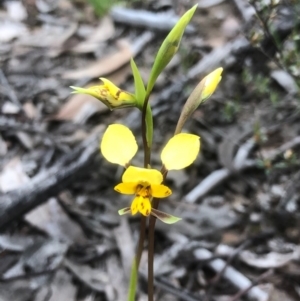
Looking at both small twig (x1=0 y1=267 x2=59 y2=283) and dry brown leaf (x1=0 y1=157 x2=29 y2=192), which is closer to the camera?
small twig (x1=0 y1=267 x2=59 y2=283)

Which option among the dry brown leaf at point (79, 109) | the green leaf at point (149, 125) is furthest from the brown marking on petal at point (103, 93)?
the dry brown leaf at point (79, 109)

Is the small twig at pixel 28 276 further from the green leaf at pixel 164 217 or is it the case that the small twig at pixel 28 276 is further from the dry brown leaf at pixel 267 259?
the green leaf at pixel 164 217

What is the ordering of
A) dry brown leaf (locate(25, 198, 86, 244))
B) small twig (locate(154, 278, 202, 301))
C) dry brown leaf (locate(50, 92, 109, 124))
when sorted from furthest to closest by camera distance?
dry brown leaf (locate(50, 92, 109, 124))
dry brown leaf (locate(25, 198, 86, 244))
small twig (locate(154, 278, 202, 301))

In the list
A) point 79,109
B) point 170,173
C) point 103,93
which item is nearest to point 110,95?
point 103,93

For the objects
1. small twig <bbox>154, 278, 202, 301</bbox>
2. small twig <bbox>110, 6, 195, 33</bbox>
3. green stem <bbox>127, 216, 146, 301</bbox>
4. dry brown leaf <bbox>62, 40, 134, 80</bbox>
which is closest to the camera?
green stem <bbox>127, 216, 146, 301</bbox>

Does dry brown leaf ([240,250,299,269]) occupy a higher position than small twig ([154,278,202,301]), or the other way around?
small twig ([154,278,202,301])

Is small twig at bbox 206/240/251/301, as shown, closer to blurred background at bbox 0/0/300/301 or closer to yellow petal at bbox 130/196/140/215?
blurred background at bbox 0/0/300/301

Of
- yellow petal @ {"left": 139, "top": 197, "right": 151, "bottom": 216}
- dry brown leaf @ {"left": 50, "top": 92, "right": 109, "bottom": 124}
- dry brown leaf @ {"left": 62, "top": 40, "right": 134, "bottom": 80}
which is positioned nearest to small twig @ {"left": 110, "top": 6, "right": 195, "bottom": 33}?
dry brown leaf @ {"left": 62, "top": 40, "right": 134, "bottom": 80}
